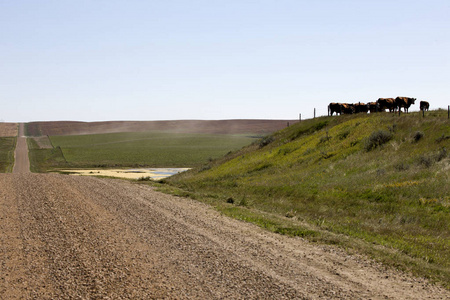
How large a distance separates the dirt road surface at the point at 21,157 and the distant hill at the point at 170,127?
2917cm

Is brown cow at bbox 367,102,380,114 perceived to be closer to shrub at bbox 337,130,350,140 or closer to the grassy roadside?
shrub at bbox 337,130,350,140

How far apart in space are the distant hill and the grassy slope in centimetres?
13296

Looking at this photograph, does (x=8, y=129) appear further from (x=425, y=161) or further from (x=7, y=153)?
(x=425, y=161)

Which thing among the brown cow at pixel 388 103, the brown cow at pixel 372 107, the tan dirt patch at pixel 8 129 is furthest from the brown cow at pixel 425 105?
the tan dirt patch at pixel 8 129

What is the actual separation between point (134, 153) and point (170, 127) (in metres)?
87.2

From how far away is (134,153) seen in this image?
102625 millimetres

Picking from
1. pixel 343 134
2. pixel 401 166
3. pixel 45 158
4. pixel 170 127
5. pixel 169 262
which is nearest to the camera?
pixel 169 262

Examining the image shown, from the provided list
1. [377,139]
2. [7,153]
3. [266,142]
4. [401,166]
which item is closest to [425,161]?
[401,166]

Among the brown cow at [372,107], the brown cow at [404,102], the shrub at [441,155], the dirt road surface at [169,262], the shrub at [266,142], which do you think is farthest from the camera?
the shrub at [266,142]

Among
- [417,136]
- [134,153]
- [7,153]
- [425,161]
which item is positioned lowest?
[134,153]

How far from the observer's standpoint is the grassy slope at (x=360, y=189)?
14.2 m

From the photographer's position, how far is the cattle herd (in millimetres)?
38969

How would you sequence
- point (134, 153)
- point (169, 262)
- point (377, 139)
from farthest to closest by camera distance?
point (134, 153) < point (377, 139) < point (169, 262)

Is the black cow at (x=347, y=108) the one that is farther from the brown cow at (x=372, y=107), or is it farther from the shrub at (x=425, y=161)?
the shrub at (x=425, y=161)
